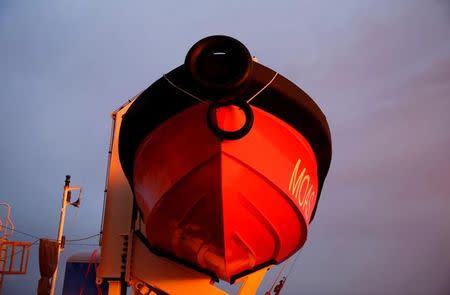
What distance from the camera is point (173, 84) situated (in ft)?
9.09

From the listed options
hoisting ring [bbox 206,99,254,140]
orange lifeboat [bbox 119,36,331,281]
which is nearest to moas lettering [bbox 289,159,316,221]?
orange lifeboat [bbox 119,36,331,281]

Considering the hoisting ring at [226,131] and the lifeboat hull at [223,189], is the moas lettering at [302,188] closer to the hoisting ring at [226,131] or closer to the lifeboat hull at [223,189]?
the lifeboat hull at [223,189]

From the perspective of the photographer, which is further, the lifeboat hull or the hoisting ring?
the lifeboat hull

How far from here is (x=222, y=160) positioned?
2.65 metres

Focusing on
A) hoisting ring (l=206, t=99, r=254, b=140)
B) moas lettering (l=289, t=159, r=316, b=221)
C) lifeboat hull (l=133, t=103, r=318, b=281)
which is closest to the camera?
hoisting ring (l=206, t=99, r=254, b=140)

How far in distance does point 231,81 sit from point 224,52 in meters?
0.24

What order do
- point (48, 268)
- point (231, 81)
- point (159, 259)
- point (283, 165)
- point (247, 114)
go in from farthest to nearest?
point (48, 268), point (159, 259), point (283, 165), point (247, 114), point (231, 81)

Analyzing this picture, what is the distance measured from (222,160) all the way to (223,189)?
0.21 metres

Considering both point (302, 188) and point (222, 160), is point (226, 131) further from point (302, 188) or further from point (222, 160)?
point (302, 188)

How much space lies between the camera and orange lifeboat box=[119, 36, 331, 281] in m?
2.58

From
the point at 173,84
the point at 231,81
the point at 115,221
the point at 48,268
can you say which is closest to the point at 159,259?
the point at 115,221

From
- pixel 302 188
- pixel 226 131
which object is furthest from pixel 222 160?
pixel 302 188

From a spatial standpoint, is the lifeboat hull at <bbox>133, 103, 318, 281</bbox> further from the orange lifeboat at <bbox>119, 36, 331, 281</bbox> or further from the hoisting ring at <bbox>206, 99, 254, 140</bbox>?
the hoisting ring at <bbox>206, 99, 254, 140</bbox>

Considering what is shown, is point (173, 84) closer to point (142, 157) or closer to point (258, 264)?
A: point (142, 157)
